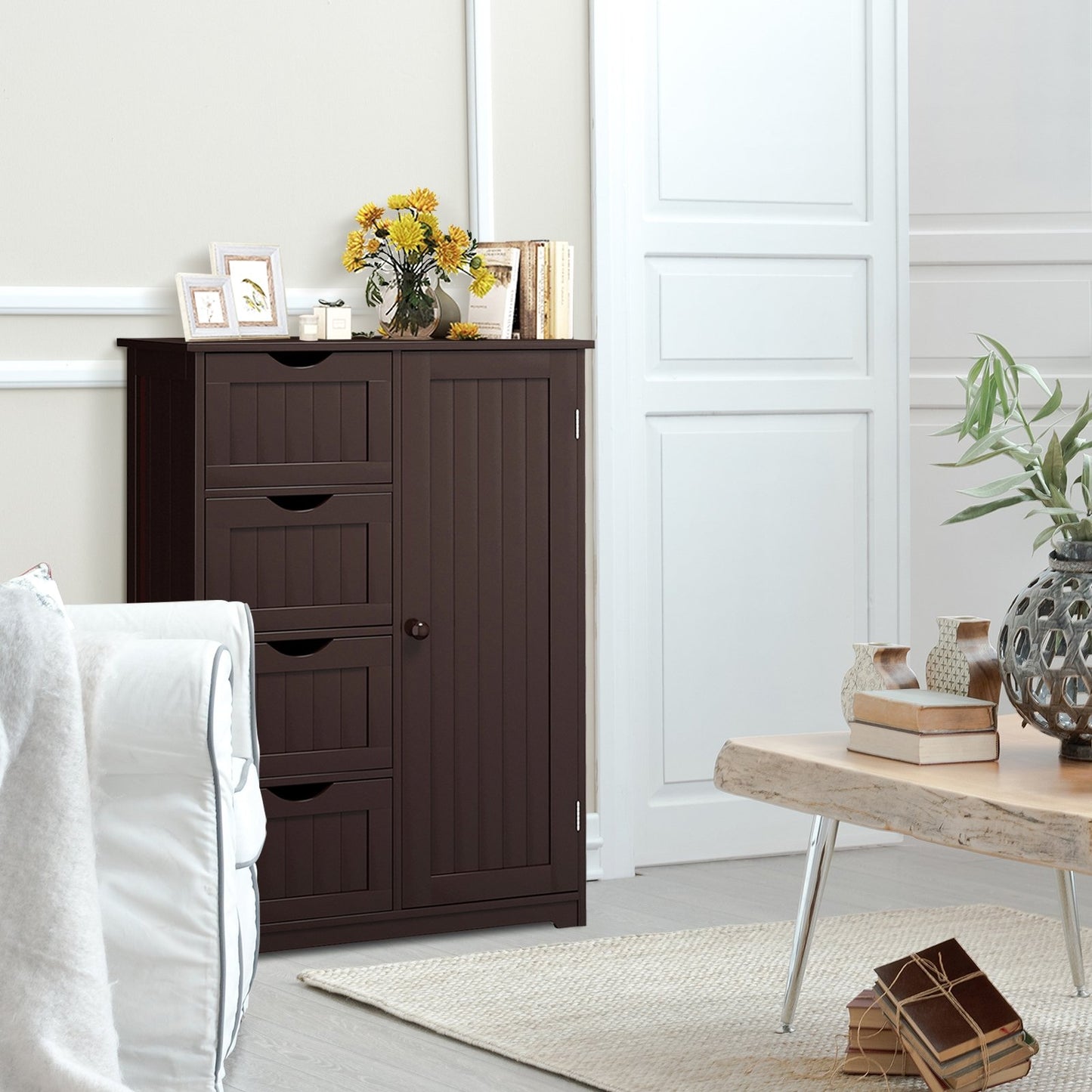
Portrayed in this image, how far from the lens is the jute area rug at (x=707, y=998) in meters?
2.39

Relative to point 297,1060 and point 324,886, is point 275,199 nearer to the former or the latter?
point 324,886

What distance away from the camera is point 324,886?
3.03m

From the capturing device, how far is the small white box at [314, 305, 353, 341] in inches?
121

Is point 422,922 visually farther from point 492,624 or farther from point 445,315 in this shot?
point 445,315

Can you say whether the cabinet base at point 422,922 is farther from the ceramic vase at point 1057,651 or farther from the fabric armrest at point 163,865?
the ceramic vase at point 1057,651

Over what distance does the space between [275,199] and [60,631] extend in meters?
1.39

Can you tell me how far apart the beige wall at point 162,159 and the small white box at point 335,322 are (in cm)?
25

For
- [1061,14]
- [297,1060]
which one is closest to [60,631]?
[297,1060]

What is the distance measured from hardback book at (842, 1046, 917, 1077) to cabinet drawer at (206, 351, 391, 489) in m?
1.29

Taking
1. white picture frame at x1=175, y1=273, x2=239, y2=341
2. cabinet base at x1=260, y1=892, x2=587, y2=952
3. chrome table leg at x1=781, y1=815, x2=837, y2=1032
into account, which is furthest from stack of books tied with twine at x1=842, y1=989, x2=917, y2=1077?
white picture frame at x1=175, y1=273, x2=239, y2=341

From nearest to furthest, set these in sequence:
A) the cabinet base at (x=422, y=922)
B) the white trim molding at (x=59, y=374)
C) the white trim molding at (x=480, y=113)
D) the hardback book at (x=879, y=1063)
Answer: the hardback book at (x=879, y=1063)
the cabinet base at (x=422, y=922)
the white trim molding at (x=59, y=374)
the white trim molding at (x=480, y=113)

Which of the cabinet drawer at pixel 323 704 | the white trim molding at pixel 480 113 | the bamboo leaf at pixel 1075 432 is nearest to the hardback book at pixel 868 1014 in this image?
the bamboo leaf at pixel 1075 432

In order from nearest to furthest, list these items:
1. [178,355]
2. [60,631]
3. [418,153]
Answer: [60,631] < [178,355] < [418,153]

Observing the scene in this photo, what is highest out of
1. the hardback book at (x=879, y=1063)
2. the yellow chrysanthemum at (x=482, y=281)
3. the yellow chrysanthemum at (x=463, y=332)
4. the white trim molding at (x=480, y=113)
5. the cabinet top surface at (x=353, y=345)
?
the white trim molding at (x=480, y=113)
